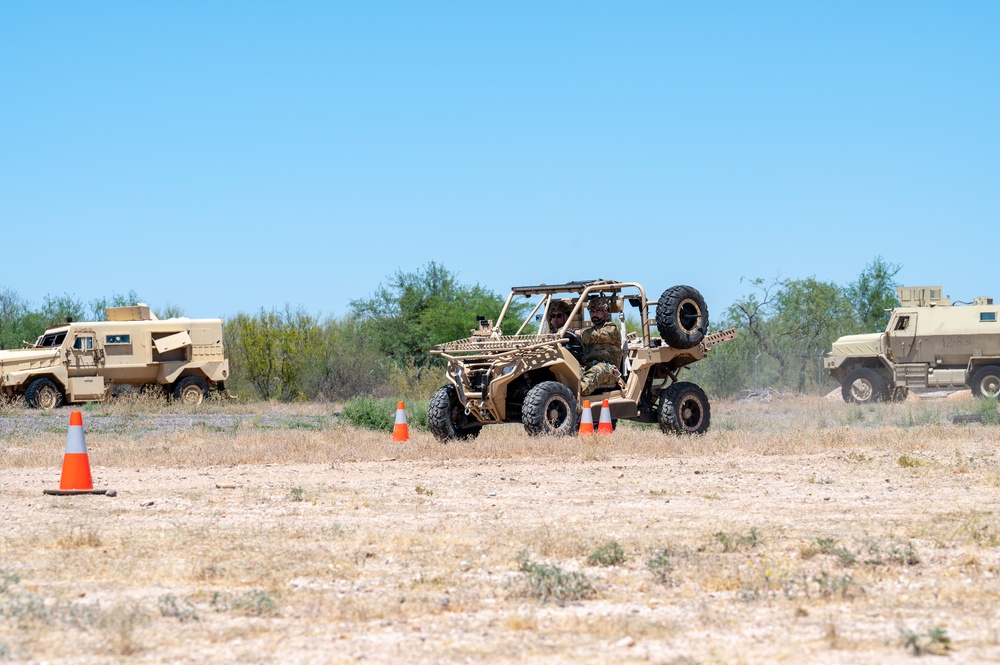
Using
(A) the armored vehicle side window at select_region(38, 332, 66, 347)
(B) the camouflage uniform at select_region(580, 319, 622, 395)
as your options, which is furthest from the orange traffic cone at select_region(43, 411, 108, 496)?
(A) the armored vehicle side window at select_region(38, 332, 66, 347)

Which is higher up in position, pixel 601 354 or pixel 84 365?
pixel 84 365

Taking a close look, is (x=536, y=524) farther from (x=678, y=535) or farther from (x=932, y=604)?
(x=932, y=604)

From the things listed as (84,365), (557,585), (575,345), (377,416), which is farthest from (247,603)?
(84,365)

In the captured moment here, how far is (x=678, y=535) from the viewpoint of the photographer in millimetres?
8141

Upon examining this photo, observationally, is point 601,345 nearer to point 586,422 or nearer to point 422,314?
point 586,422

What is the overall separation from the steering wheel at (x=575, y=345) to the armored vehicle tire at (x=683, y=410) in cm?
150

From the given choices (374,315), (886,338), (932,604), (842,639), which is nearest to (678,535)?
(932,604)

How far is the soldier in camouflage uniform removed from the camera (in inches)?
701

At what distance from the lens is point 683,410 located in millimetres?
18484

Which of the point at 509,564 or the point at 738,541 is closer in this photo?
the point at 509,564

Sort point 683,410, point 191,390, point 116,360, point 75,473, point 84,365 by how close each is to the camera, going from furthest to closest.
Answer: point 191,390 → point 116,360 → point 84,365 → point 683,410 → point 75,473

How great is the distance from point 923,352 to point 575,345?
1774cm

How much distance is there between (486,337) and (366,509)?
813 centimetres

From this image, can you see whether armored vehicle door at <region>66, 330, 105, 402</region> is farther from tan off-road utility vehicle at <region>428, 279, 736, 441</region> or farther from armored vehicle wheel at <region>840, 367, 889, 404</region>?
armored vehicle wheel at <region>840, 367, 889, 404</region>
